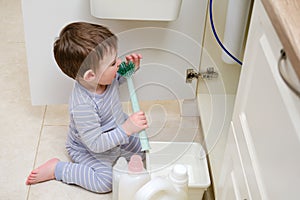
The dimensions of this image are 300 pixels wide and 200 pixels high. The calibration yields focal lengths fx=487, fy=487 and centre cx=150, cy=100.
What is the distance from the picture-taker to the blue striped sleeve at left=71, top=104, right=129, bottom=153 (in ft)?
4.49

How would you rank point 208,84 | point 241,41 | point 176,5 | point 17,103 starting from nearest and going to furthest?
point 241,41 < point 176,5 < point 208,84 < point 17,103

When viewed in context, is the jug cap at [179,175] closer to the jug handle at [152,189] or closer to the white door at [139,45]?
the jug handle at [152,189]

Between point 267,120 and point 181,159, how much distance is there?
646 mm

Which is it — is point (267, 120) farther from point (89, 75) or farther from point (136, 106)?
point (136, 106)

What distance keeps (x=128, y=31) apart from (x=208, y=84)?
291 mm

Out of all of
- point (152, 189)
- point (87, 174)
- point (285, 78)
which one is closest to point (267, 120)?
point (285, 78)

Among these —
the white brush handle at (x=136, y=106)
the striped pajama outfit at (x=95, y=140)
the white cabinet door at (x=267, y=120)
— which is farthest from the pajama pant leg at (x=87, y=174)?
the white cabinet door at (x=267, y=120)

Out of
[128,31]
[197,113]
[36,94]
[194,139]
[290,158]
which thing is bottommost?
[290,158]

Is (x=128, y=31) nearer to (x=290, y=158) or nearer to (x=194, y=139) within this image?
(x=194, y=139)

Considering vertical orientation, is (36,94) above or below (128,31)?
below

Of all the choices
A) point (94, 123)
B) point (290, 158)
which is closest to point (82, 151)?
point (94, 123)

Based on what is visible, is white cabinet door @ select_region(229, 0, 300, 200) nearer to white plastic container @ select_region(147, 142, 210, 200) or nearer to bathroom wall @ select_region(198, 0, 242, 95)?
bathroom wall @ select_region(198, 0, 242, 95)

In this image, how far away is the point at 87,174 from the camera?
142 centimetres

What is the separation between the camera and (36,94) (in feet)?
5.21
